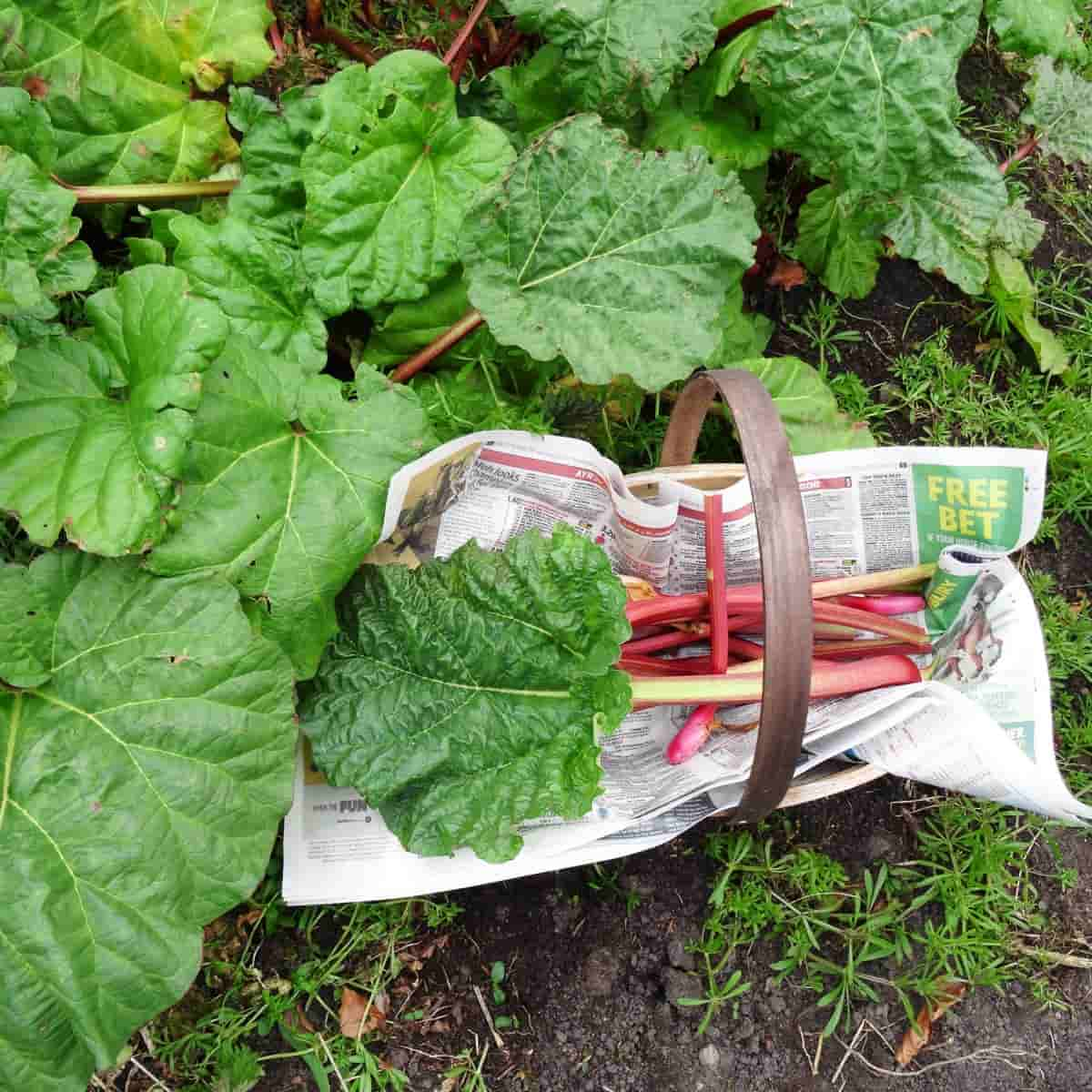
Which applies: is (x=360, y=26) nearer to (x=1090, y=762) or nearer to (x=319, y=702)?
(x=319, y=702)

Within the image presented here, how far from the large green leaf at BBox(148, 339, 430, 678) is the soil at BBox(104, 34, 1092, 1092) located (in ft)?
2.33

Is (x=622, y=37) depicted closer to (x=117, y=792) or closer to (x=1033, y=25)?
(x=1033, y=25)

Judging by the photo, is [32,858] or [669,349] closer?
[32,858]

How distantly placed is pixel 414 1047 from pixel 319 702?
2.30 feet

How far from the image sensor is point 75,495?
1.50m

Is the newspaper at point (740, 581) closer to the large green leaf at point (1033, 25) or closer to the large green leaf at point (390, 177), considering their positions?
the large green leaf at point (390, 177)

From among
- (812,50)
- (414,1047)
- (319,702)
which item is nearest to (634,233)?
(812,50)

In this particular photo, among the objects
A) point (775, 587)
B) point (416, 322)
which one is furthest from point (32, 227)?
point (775, 587)

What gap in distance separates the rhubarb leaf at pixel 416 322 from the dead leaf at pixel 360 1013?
1190 mm

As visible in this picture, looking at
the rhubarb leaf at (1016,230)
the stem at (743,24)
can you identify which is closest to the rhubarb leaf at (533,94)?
the stem at (743,24)

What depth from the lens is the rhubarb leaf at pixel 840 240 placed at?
6.97 ft

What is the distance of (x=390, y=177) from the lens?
178 centimetres

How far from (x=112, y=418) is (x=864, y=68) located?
1.39 m

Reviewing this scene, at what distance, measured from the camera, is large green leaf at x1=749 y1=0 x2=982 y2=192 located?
1761 millimetres
